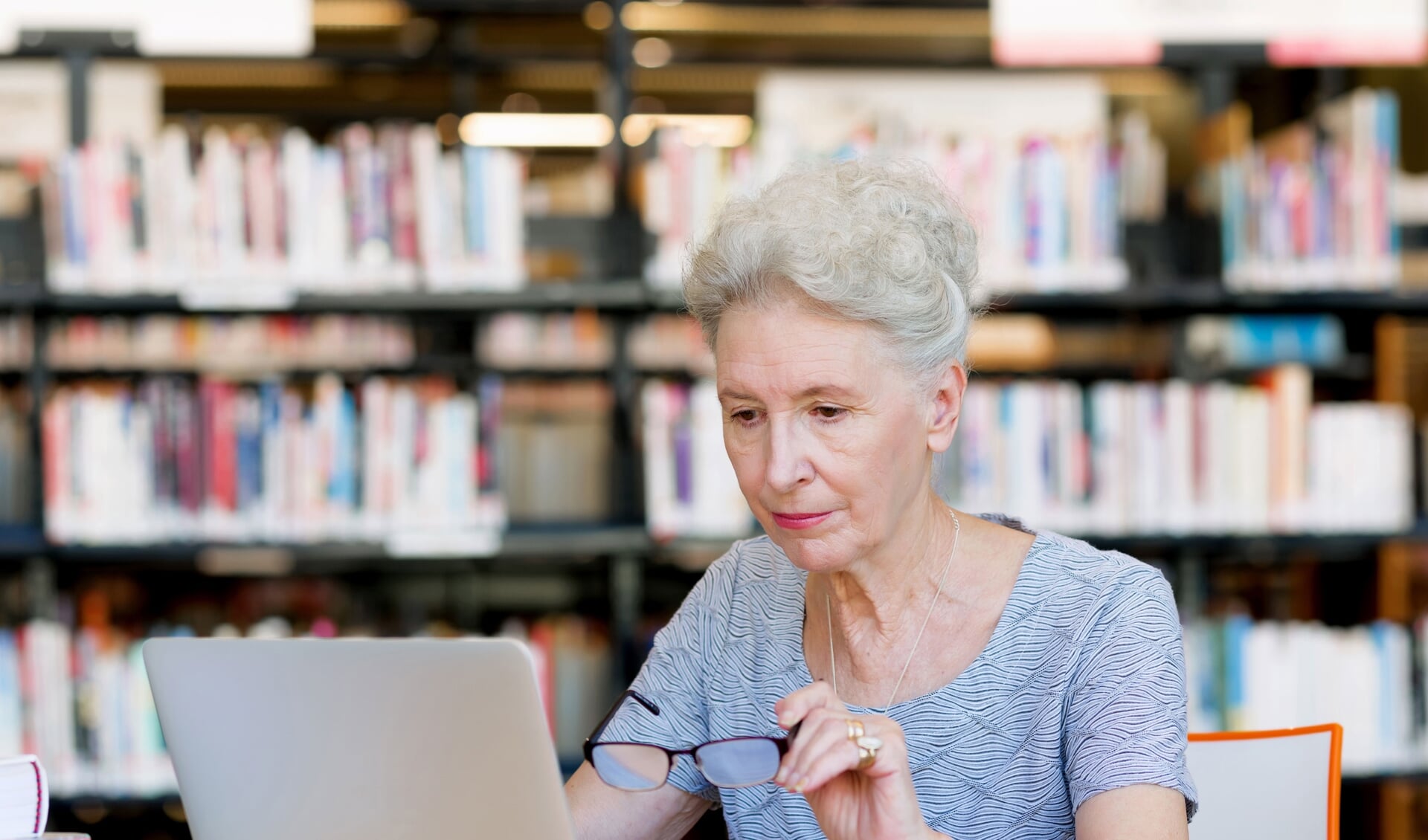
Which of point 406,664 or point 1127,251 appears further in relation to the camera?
point 1127,251

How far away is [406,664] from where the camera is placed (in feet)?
2.76

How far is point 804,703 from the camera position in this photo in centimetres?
94

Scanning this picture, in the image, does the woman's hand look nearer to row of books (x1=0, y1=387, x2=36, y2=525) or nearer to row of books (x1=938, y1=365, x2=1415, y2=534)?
row of books (x1=938, y1=365, x2=1415, y2=534)

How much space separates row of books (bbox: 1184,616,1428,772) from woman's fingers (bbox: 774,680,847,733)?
1977 mm

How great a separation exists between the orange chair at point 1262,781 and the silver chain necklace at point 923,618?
32 centimetres

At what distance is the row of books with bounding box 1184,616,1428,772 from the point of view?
8.84 feet

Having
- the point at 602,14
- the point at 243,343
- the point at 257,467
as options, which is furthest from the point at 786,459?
the point at 243,343

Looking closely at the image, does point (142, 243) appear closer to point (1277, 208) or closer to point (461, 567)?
point (461, 567)

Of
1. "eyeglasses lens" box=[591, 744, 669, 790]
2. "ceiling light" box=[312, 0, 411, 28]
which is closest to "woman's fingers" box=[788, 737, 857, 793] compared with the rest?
"eyeglasses lens" box=[591, 744, 669, 790]

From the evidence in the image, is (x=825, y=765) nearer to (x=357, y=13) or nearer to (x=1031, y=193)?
(x=1031, y=193)

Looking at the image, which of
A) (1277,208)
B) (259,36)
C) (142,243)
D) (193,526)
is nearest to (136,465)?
(193,526)

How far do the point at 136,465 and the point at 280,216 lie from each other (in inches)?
22.6

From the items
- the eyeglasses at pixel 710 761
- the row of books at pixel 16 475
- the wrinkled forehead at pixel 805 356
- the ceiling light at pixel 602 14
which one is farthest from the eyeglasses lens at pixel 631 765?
the row of books at pixel 16 475

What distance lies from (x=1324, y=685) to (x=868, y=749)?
6.98 ft
